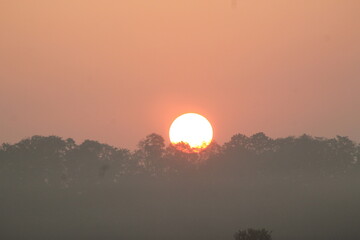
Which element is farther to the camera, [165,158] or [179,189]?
[165,158]

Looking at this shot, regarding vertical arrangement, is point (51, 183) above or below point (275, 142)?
below

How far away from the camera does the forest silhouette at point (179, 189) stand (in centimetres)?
8131

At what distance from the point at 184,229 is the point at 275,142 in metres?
25.3

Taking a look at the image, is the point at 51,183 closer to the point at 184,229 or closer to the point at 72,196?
the point at 72,196

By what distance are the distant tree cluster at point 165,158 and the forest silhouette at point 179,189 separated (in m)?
0.13

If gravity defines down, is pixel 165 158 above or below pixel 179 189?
above

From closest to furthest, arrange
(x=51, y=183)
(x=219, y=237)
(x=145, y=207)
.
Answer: (x=219, y=237) → (x=145, y=207) → (x=51, y=183)

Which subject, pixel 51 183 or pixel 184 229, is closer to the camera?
pixel 184 229

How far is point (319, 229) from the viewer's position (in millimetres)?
78375

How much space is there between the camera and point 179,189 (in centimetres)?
9469

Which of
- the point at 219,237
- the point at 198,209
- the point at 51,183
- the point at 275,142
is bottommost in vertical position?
the point at 219,237

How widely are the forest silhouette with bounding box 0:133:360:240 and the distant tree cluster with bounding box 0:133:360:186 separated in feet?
0.42

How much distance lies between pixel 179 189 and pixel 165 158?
23.9ft

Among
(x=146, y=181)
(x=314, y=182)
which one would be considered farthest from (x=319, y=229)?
(x=146, y=181)
